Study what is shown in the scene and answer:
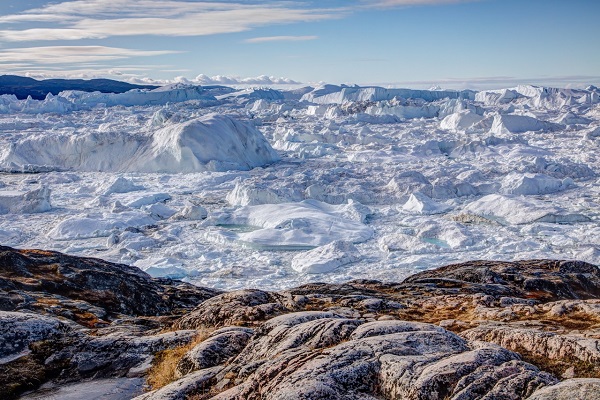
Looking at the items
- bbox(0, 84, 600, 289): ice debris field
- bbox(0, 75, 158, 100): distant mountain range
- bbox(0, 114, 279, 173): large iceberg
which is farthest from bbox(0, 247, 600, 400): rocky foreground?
bbox(0, 75, 158, 100): distant mountain range

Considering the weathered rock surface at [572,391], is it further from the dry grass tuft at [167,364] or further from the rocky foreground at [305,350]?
the dry grass tuft at [167,364]

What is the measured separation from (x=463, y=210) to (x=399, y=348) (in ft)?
67.5

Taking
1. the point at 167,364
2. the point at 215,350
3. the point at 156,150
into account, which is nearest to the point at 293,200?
the point at 156,150

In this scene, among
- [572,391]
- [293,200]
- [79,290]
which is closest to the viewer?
[572,391]

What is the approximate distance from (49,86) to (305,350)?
155747mm

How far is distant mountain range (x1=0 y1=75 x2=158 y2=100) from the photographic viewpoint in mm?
131613

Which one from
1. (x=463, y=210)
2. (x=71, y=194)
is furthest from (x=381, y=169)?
(x=71, y=194)

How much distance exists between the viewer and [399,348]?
431 cm

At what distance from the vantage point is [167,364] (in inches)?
205

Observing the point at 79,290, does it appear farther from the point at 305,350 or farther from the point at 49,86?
the point at 49,86

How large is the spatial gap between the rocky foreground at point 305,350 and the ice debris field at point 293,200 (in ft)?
25.0

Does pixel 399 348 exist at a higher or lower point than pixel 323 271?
higher

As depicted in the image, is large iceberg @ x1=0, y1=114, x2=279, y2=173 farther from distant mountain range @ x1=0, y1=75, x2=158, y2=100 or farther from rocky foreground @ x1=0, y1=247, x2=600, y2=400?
distant mountain range @ x1=0, y1=75, x2=158, y2=100

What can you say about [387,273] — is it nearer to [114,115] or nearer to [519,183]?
[519,183]
